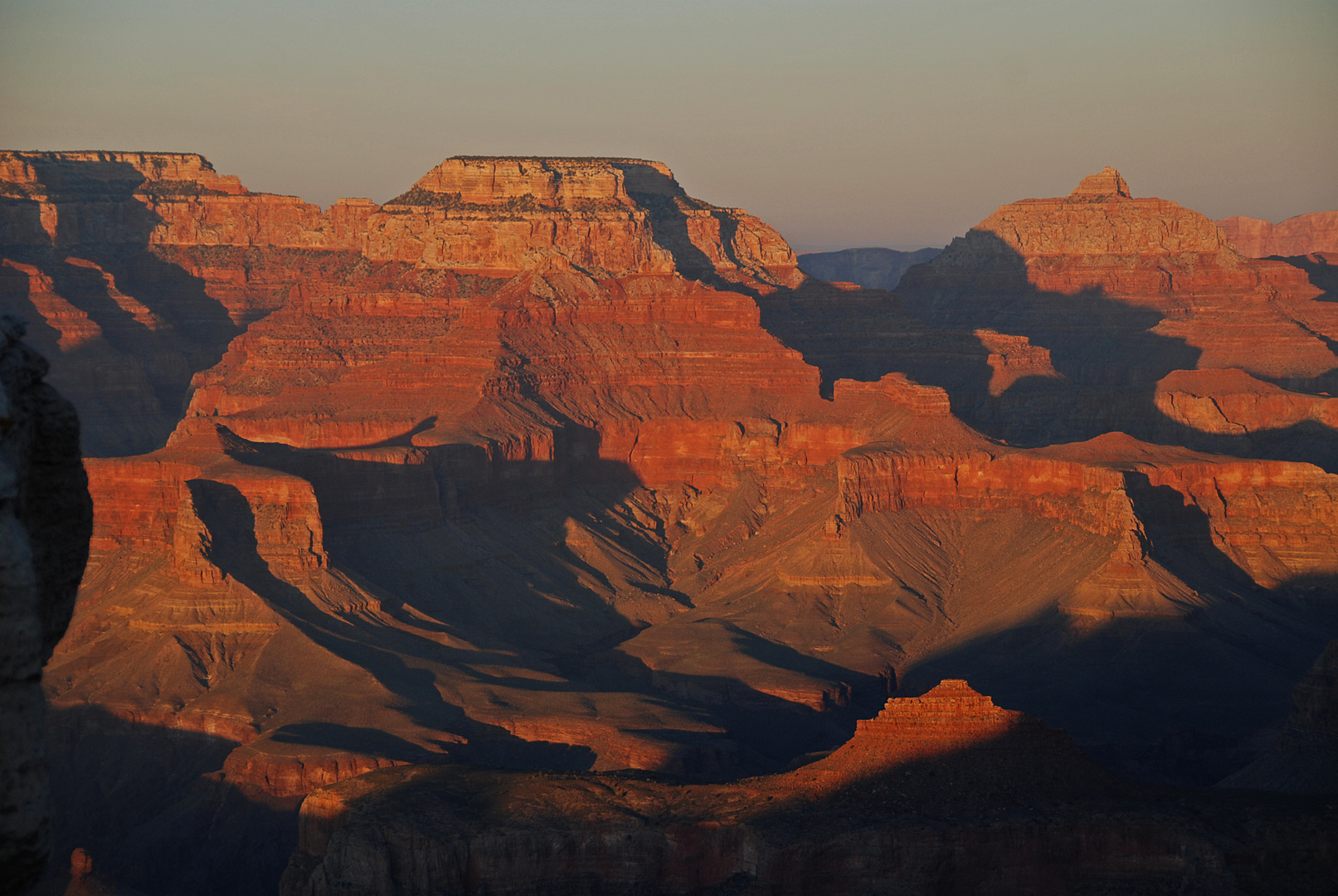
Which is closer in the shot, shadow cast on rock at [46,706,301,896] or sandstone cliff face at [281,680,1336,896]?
sandstone cliff face at [281,680,1336,896]

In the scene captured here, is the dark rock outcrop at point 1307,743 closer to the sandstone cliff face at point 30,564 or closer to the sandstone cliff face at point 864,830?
the sandstone cliff face at point 864,830

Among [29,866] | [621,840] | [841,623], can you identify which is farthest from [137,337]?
[29,866]

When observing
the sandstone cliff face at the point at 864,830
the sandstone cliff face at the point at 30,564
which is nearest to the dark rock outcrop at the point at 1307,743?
the sandstone cliff face at the point at 864,830

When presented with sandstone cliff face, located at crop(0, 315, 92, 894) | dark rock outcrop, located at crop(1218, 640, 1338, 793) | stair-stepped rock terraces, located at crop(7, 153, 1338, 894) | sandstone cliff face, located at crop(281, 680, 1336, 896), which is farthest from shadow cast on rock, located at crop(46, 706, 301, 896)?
sandstone cliff face, located at crop(0, 315, 92, 894)

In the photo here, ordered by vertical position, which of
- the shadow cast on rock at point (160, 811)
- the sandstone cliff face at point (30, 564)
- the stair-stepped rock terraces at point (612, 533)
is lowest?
the shadow cast on rock at point (160, 811)

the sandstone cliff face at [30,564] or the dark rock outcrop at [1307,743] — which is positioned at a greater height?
the sandstone cliff face at [30,564]

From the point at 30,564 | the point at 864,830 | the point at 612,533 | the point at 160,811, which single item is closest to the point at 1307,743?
the point at 864,830

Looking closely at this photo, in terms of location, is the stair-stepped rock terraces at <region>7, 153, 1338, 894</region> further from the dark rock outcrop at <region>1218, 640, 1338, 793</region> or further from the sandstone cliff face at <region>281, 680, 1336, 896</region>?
the sandstone cliff face at <region>281, 680, 1336, 896</region>
